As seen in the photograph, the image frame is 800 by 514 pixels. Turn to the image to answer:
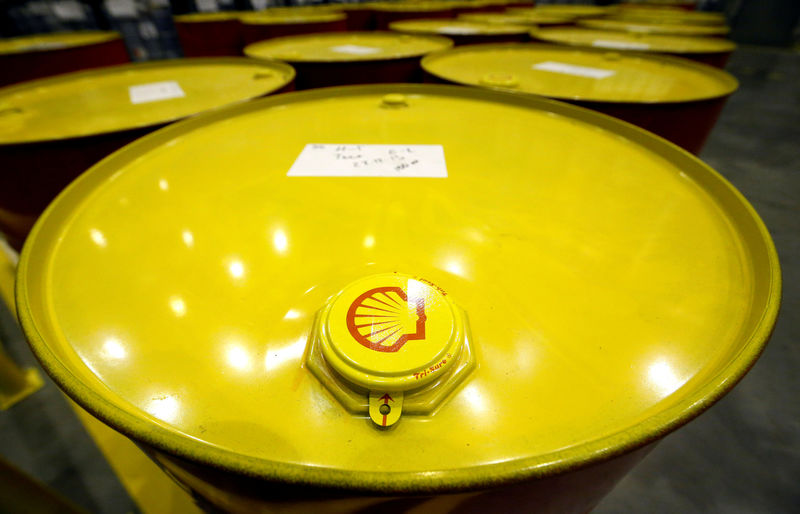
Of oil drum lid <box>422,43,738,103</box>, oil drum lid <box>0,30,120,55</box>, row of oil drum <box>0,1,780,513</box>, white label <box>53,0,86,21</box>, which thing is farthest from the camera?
white label <box>53,0,86,21</box>

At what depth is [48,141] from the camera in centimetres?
83

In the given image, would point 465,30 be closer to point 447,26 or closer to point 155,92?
point 447,26

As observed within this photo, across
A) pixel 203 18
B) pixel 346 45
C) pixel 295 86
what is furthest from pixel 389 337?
pixel 203 18

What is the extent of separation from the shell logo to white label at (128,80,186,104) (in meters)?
1.27

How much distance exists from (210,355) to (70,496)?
126 centimetres

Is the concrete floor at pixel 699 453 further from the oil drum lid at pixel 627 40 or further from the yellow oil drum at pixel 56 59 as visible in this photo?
the oil drum lid at pixel 627 40

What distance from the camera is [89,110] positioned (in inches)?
47.4

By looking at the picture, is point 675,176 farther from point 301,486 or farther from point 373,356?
point 301,486

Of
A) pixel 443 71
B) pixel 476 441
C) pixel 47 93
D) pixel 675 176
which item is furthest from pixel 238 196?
pixel 47 93

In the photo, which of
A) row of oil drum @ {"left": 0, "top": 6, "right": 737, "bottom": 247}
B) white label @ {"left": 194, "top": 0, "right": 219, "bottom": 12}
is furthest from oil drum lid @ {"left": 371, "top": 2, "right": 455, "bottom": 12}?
white label @ {"left": 194, "top": 0, "right": 219, "bottom": 12}

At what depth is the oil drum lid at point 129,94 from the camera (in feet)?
3.56

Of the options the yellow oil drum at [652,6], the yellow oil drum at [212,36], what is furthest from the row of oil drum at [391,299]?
the yellow oil drum at [652,6]

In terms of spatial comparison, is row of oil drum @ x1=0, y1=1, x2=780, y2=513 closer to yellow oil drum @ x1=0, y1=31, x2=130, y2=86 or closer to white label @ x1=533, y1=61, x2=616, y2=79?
white label @ x1=533, y1=61, x2=616, y2=79

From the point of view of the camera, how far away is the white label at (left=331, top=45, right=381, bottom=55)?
186cm
